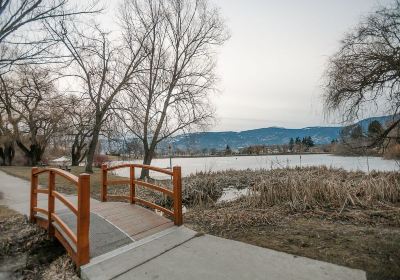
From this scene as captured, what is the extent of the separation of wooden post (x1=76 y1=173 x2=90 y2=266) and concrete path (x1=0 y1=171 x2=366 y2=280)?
16cm

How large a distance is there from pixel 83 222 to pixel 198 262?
170 cm

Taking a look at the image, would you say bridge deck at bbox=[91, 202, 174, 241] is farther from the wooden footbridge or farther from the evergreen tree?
the evergreen tree

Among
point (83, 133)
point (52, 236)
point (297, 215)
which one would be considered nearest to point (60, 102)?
point (83, 133)

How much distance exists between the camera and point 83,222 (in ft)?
14.5

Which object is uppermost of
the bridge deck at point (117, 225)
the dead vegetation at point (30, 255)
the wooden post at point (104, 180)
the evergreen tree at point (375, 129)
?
the evergreen tree at point (375, 129)

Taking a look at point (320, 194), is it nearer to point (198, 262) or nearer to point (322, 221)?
point (322, 221)

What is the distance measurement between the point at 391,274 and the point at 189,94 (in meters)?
17.1

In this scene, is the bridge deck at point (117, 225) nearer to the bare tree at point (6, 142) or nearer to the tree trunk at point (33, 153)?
the bare tree at point (6, 142)

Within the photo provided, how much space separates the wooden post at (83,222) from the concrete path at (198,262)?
0.16 metres

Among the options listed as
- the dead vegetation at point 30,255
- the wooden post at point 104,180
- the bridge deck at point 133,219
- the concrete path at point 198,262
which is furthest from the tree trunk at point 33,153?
the concrete path at point 198,262

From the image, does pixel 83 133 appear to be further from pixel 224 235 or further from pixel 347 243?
pixel 347 243

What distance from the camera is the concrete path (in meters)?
3.96

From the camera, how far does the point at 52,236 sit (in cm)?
586

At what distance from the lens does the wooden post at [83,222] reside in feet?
14.4
